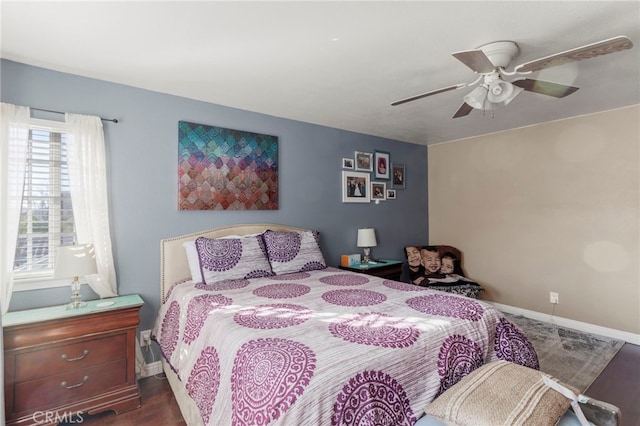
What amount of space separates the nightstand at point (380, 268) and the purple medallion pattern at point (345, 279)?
33.0 inches

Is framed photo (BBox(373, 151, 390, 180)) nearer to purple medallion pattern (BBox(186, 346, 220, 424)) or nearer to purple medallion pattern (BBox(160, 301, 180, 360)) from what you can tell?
purple medallion pattern (BBox(160, 301, 180, 360))

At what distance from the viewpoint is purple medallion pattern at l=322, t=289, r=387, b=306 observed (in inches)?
81.1

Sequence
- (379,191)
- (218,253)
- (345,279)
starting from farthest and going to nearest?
1. (379,191)
2. (345,279)
3. (218,253)

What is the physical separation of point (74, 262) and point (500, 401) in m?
2.49

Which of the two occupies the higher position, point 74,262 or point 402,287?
point 74,262

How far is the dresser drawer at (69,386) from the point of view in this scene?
193 centimetres

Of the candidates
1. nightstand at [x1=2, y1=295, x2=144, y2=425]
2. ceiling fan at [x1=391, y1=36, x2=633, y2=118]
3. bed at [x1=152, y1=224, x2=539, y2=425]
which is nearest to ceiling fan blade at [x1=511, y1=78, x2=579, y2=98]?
ceiling fan at [x1=391, y1=36, x2=633, y2=118]

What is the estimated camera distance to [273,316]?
178 centimetres

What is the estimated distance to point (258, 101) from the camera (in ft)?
10.1

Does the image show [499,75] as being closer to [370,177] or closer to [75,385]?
[370,177]

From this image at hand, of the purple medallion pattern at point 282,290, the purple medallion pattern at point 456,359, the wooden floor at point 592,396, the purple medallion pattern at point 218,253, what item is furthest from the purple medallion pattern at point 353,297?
the wooden floor at point 592,396

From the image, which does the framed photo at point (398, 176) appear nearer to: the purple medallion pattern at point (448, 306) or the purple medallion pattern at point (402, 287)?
the purple medallion pattern at point (402, 287)

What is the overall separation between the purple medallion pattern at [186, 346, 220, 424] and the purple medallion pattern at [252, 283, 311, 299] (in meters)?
0.58

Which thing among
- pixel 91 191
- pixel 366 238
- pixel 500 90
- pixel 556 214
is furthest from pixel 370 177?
pixel 91 191
